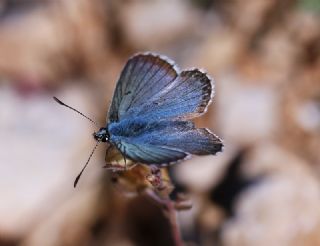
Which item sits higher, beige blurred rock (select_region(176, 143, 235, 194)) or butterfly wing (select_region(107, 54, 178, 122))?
butterfly wing (select_region(107, 54, 178, 122))

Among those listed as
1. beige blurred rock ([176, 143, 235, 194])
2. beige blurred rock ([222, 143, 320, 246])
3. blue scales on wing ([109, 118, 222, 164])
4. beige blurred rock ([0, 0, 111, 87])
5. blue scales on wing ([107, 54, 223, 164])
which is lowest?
beige blurred rock ([222, 143, 320, 246])

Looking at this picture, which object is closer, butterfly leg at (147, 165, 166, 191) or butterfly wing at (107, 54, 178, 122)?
butterfly leg at (147, 165, 166, 191)

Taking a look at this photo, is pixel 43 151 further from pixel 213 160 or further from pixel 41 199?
pixel 213 160

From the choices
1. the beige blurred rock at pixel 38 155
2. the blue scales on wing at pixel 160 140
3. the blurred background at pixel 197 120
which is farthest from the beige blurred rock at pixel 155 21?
the blue scales on wing at pixel 160 140

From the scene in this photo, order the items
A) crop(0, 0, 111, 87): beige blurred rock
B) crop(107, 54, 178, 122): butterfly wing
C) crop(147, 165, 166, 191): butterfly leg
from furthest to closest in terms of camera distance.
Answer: crop(0, 0, 111, 87): beige blurred rock, crop(107, 54, 178, 122): butterfly wing, crop(147, 165, 166, 191): butterfly leg

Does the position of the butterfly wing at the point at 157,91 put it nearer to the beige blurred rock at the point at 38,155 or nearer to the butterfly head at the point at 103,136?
the butterfly head at the point at 103,136

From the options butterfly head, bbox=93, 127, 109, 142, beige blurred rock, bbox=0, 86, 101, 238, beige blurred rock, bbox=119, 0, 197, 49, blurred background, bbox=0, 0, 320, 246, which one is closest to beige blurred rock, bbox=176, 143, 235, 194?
blurred background, bbox=0, 0, 320, 246

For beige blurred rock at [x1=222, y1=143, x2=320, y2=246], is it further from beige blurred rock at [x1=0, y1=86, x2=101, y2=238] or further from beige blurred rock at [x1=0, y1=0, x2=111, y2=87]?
beige blurred rock at [x1=0, y1=0, x2=111, y2=87]

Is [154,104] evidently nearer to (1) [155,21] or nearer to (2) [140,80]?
(2) [140,80]

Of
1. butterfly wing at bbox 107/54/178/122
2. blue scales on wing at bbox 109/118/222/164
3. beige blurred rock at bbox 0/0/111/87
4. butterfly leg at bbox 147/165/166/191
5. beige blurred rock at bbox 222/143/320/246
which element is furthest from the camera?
beige blurred rock at bbox 0/0/111/87
